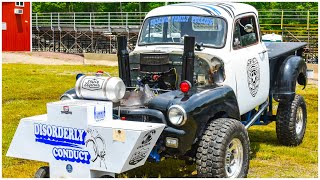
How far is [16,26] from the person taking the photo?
4244cm

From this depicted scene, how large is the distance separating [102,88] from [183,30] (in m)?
2.12

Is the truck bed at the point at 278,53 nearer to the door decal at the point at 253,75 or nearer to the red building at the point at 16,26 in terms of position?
the door decal at the point at 253,75

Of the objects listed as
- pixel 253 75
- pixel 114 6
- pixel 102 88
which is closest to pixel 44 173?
pixel 102 88

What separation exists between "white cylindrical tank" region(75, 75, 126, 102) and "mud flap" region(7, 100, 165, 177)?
0.63 feet

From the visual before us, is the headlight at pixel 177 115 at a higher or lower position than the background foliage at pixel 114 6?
lower

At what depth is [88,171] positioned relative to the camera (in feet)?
19.2

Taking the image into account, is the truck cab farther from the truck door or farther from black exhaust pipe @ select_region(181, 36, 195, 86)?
black exhaust pipe @ select_region(181, 36, 195, 86)

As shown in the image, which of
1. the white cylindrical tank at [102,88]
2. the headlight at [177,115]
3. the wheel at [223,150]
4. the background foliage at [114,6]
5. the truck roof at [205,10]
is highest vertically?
the background foliage at [114,6]

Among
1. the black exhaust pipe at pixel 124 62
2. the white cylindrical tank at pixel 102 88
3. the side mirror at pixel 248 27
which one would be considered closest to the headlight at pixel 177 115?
the white cylindrical tank at pixel 102 88

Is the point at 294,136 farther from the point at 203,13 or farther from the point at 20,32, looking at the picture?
the point at 20,32

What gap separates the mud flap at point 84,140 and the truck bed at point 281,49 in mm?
3748

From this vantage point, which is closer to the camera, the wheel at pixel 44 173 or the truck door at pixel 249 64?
the wheel at pixel 44 173

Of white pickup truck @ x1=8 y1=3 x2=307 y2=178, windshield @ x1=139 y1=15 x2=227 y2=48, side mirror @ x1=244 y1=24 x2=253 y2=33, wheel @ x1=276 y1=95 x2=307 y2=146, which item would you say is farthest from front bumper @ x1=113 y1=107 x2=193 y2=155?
wheel @ x1=276 y1=95 x2=307 y2=146

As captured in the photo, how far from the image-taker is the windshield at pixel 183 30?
7.89 m
